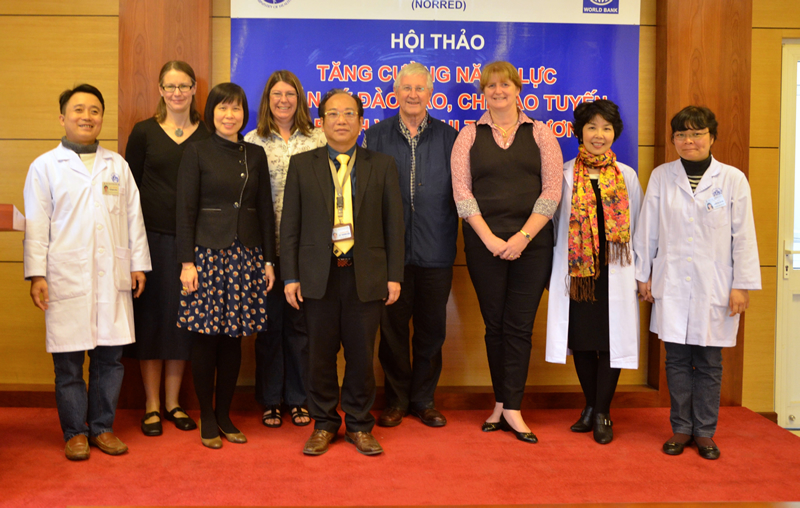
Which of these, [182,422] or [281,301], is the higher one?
[281,301]

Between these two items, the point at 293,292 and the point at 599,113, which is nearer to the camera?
the point at 293,292

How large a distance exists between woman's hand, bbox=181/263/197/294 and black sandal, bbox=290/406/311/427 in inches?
37.3

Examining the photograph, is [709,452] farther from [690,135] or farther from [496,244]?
[690,135]

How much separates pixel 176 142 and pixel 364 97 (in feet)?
3.87

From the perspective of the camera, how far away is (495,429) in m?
3.13

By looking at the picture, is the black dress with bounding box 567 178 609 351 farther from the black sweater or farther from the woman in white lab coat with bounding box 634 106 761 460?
the black sweater

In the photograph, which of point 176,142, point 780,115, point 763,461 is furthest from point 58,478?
point 780,115

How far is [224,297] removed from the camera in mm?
2738

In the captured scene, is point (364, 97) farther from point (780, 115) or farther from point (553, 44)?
point (780, 115)

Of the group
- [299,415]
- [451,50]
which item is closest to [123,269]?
[299,415]

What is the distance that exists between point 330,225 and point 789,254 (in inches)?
120

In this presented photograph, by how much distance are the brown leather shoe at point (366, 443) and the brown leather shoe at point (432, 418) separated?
1.51 feet

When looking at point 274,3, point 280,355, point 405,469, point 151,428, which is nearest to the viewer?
point 405,469

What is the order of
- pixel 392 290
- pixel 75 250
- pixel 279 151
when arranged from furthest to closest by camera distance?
1. pixel 279 151
2. pixel 392 290
3. pixel 75 250
